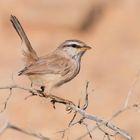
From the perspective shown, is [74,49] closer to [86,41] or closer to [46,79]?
[46,79]

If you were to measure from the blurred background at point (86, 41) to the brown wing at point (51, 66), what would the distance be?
19.8ft

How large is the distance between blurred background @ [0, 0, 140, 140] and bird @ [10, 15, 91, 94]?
19.5 ft

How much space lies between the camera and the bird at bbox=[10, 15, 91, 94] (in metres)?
7.56

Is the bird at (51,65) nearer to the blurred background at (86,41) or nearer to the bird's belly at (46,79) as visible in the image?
the bird's belly at (46,79)

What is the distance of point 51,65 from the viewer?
25.5 feet

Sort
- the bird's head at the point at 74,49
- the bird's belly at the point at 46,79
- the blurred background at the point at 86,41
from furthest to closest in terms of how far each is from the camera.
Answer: the blurred background at the point at 86,41 < the bird's head at the point at 74,49 < the bird's belly at the point at 46,79

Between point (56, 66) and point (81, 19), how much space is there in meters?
10.6

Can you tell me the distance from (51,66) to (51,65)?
0.02m

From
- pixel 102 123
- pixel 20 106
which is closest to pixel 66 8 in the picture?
pixel 20 106

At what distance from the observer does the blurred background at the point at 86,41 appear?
14.5m

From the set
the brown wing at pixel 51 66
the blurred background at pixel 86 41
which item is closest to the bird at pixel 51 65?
the brown wing at pixel 51 66

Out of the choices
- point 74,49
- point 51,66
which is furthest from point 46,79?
point 74,49

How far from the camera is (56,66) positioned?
7.83 m

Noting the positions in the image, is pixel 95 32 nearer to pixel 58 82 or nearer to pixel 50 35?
pixel 50 35
